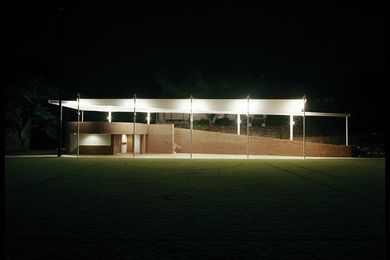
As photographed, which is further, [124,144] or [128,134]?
[124,144]

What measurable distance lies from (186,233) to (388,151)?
3.72m

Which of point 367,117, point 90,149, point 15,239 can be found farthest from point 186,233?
point 367,117

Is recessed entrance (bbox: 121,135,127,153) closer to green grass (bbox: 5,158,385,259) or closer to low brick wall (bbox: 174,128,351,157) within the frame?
low brick wall (bbox: 174,128,351,157)

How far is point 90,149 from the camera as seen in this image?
26.6 metres

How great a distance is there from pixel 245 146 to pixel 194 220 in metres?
22.1

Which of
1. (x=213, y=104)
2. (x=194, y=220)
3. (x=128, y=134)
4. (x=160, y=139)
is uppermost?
(x=213, y=104)

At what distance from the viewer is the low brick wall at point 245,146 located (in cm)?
2642

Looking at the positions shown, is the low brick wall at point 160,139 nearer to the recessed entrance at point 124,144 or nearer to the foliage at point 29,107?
the recessed entrance at point 124,144

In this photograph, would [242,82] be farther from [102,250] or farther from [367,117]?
[102,250]

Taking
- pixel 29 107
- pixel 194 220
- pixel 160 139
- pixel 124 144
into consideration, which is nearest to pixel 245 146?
pixel 160 139

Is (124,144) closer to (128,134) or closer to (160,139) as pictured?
(128,134)

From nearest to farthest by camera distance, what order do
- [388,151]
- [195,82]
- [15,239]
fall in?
[388,151], [15,239], [195,82]

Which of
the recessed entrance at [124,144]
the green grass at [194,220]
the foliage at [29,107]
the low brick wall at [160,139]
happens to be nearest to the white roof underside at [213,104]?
the low brick wall at [160,139]

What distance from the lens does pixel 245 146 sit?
2844 cm
